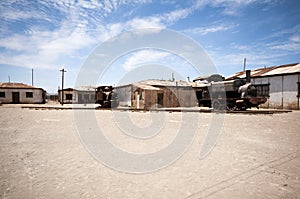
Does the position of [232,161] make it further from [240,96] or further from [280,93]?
[280,93]

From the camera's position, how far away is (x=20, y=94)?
3559cm

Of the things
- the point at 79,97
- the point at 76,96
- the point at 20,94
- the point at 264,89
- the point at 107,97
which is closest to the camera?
the point at 264,89

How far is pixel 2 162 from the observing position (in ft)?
12.8

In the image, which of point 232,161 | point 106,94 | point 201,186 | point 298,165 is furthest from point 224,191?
point 106,94

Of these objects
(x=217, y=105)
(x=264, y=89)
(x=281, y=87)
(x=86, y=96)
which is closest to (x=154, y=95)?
(x=217, y=105)

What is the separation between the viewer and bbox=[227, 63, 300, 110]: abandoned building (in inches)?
767

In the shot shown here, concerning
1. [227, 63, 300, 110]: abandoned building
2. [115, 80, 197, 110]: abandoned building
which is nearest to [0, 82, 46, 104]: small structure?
[115, 80, 197, 110]: abandoned building

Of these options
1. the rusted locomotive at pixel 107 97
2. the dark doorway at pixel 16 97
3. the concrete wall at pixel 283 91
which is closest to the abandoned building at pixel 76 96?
the dark doorway at pixel 16 97

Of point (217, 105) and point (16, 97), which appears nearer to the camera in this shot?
point (217, 105)

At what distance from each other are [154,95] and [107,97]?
6260mm

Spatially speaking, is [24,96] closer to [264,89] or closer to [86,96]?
[86,96]

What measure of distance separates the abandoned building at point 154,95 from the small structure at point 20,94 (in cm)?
2030

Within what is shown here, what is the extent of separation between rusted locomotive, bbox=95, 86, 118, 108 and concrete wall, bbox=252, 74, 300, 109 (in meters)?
19.0

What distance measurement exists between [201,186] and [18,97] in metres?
42.4
